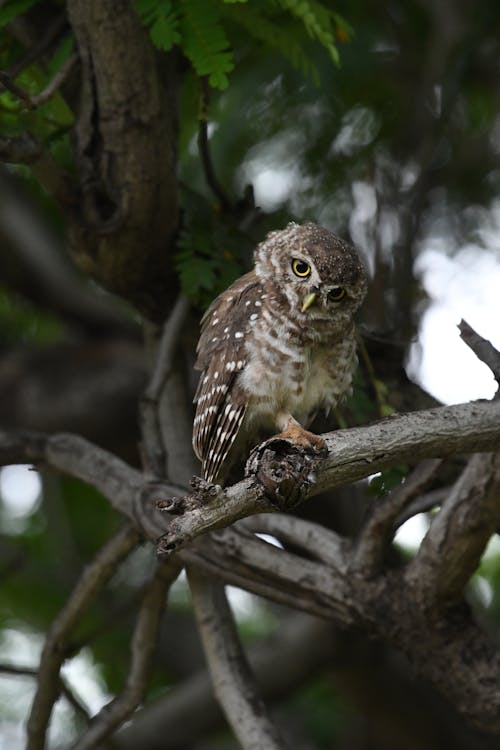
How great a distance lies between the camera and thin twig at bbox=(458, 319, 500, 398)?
3.00m

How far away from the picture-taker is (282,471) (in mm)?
2541

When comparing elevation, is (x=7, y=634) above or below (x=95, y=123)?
below

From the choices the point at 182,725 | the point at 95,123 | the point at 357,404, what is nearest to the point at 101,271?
the point at 95,123

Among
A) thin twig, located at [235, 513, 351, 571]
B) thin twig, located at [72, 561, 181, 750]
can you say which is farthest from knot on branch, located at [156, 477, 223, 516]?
thin twig, located at [72, 561, 181, 750]

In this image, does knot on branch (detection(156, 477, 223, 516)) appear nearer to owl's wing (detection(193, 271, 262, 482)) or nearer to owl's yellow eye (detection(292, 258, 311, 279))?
owl's wing (detection(193, 271, 262, 482))

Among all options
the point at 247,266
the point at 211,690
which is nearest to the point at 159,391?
the point at 247,266

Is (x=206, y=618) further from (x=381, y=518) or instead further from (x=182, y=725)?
(x=182, y=725)

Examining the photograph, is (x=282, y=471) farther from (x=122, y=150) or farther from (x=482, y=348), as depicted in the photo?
(x=122, y=150)

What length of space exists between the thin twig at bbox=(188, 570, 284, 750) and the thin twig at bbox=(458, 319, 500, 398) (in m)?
1.57

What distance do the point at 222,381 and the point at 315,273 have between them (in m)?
0.44

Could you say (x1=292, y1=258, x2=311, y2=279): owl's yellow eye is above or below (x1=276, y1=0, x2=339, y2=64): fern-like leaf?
below

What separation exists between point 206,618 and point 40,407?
99.5 inches

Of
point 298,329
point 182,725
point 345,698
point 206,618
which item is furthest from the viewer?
point 345,698

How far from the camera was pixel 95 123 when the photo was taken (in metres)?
3.83
